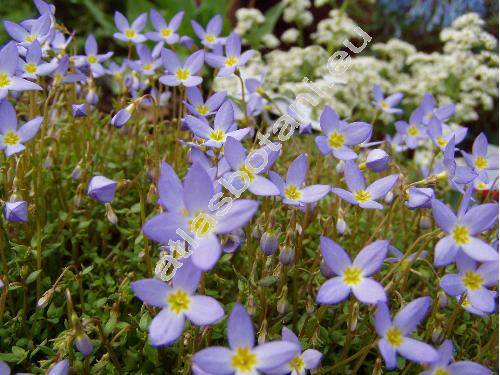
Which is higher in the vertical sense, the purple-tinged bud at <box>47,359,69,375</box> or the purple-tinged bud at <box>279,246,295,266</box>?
the purple-tinged bud at <box>279,246,295,266</box>

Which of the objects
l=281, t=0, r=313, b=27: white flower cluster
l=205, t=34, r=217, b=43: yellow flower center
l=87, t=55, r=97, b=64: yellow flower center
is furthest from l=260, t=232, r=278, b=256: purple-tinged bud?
l=281, t=0, r=313, b=27: white flower cluster

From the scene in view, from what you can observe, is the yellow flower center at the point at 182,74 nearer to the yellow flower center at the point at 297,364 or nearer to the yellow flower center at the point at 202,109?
the yellow flower center at the point at 202,109

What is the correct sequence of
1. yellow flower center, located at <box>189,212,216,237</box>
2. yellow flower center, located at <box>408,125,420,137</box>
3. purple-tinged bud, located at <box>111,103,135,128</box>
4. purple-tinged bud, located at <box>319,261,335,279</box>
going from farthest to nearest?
1. yellow flower center, located at <box>408,125,420,137</box>
2. purple-tinged bud, located at <box>111,103,135,128</box>
3. purple-tinged bud, located at <box>319,261,335,279</box>
4. yellow flower center, located at <box>189,212,216,237</box>

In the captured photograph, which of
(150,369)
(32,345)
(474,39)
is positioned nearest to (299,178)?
(150,369)

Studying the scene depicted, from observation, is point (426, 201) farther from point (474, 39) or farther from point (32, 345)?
point (474, 39)

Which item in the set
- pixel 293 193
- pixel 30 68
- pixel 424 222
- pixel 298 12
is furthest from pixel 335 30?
pixel 293 193

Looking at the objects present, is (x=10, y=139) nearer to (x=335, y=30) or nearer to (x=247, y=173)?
(x=247, y=173)

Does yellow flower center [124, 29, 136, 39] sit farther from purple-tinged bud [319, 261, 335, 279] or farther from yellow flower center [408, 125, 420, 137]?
purple-tinged bud [319, 261, 335, 279]

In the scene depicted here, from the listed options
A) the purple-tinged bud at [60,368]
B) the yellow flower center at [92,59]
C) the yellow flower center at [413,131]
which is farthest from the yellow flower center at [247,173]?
the yellow flower center at [92,59]
